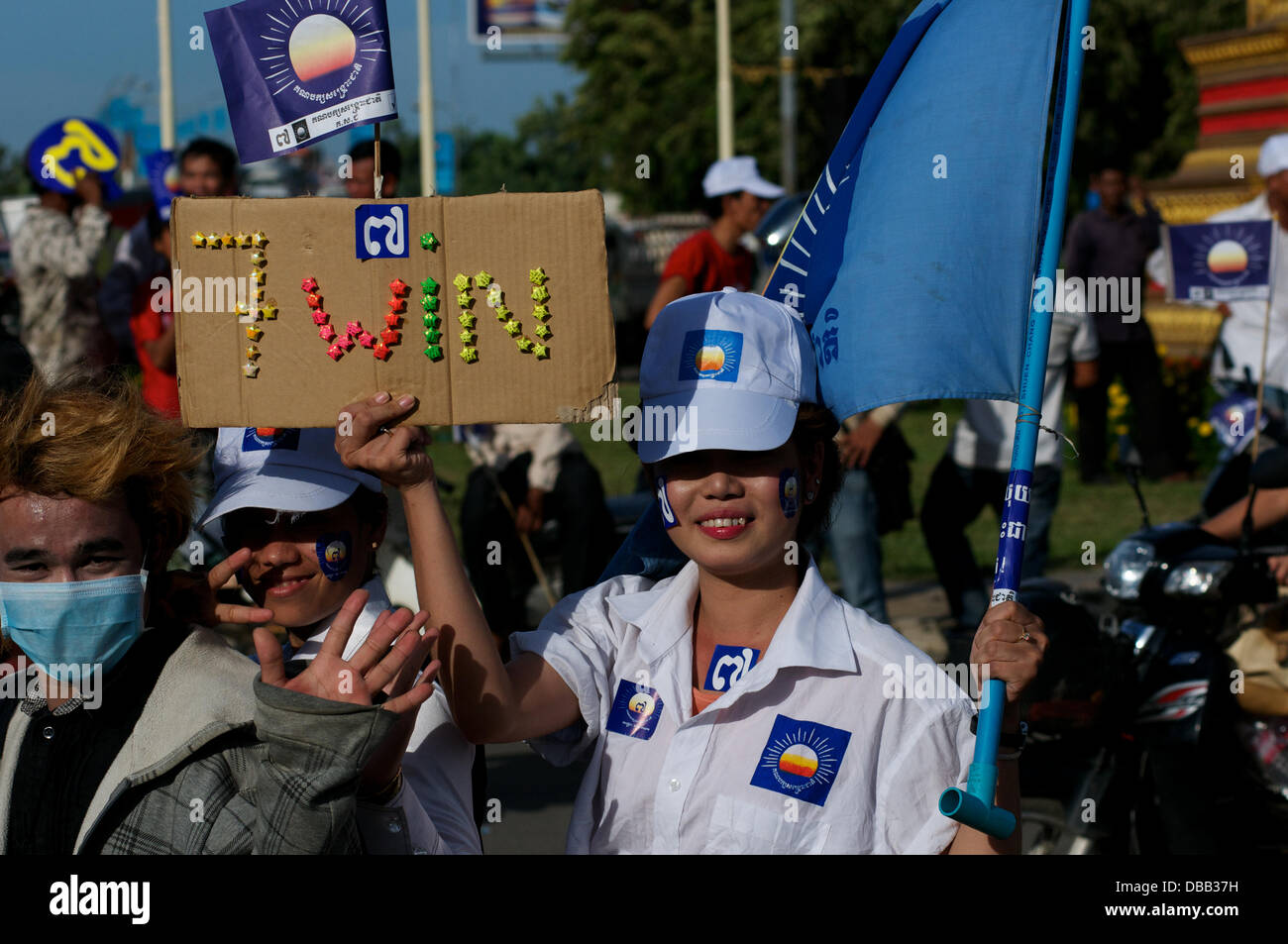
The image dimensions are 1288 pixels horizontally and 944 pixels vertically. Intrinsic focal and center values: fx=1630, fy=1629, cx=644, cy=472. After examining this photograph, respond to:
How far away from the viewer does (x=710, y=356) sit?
110 inches

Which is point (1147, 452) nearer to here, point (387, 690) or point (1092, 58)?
point (387, 690)

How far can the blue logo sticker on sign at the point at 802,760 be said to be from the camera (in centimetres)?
265

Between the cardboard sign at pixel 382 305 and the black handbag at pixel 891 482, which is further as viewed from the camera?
the black handbag at pixel 891 482

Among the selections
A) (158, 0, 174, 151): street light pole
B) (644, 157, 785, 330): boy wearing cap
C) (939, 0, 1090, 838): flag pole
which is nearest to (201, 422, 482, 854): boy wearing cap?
(939, 0, 1090, 838): flag pole

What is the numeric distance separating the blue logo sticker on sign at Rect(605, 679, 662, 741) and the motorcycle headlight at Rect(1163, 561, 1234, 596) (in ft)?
8.28

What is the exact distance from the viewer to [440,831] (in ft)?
9.03

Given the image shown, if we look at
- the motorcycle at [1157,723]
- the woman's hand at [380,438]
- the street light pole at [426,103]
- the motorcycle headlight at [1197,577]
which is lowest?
the motorcycle at [1157,723]

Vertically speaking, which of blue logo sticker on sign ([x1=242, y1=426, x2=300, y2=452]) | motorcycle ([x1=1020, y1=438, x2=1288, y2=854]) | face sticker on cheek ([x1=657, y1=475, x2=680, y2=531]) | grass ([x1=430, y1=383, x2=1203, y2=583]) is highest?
blue logo sticker on sign ([x1=242, y1=426, x2=300, y2=452])

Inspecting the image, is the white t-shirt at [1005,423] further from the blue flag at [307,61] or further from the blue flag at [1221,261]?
the blue flag at [307,61]

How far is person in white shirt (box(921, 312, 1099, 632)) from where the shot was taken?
789 cm

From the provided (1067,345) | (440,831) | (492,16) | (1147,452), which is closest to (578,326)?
(440,831)

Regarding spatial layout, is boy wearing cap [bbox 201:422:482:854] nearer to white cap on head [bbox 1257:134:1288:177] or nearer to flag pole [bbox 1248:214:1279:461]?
flag pole [bbox 1248:214:1279:461]

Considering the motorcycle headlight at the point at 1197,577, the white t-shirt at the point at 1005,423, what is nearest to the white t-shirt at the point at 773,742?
the motorcycle headlight at the point at 1197,577

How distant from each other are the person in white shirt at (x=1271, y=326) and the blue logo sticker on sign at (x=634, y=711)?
399 cm
